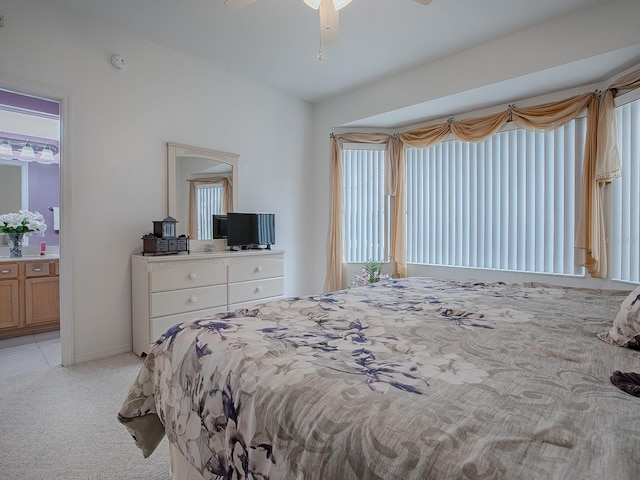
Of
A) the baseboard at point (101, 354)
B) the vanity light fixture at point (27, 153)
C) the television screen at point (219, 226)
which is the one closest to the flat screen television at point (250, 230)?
the television screen at point (219, 226)

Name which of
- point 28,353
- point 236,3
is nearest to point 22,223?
point 28,353

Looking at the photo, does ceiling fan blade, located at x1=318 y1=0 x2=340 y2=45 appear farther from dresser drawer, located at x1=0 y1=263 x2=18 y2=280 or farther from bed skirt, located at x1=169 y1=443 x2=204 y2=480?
dresser drawer, located at x1=0 y1=263 x2=18 y2=280

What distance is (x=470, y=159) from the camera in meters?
3.78

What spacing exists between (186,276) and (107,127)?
4.82 feet

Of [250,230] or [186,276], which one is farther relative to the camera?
[250,230]

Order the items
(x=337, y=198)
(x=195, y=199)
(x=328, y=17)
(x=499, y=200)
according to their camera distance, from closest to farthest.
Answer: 1. (x=328, y=17)
2. (x=195, y=199)
3. (x=499, y=200)
4. (x=337, y=198)

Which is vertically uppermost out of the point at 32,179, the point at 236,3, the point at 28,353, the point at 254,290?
the point at 236,3

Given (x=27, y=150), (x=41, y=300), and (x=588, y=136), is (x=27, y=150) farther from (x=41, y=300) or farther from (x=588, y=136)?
(x=588, y=136)

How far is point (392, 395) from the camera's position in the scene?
0.70 m

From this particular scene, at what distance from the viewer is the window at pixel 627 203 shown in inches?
106

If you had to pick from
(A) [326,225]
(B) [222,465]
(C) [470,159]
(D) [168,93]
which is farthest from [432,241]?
(B) [222,465]

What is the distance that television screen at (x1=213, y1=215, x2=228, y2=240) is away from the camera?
359cm

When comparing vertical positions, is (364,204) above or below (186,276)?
above

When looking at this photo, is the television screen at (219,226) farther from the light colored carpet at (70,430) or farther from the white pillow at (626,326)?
the white pillow at (626,326)
